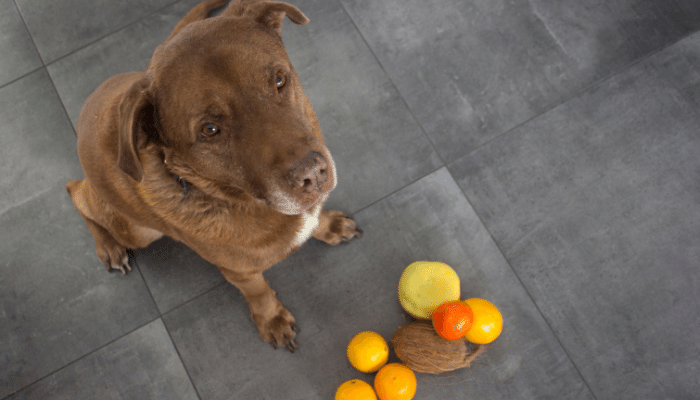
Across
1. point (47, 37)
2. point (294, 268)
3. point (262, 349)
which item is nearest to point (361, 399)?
point (262, 349)

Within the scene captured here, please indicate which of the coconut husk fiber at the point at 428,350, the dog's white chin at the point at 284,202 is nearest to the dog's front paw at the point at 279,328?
the coconut husk fiber at the point at 428,350

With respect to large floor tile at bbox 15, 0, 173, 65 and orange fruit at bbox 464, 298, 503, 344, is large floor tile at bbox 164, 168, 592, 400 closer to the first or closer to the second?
orange fruit at bbox 464, 298, 503, 344

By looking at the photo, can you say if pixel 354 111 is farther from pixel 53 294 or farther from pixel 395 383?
pixel 53 294

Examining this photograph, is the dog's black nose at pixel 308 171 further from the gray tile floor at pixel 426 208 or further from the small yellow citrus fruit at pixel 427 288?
the gray tile floor at pixel 426 208

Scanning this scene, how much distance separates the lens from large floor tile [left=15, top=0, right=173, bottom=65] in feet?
11.0

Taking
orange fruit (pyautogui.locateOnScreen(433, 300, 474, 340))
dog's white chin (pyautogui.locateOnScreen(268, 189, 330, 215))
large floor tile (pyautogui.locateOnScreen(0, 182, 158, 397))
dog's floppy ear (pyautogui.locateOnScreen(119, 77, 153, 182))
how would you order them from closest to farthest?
1. dog's floppy ear (pyautogui.locateOnScreen(119, 77, 153, 182))
2. dog's white chin (pyautogui.locateOnScreen(268, 189, 330, 215))
3. orange fruit (pyautogui.locateOnScreen(433, 300, 474, 340))
4. large floor tile (pyautogui.locateOnScreen(0, 182, 158, 397))

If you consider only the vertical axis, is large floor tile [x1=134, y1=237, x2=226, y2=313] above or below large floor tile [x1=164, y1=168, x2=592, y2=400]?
above

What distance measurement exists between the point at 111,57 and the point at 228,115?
92.4 inches

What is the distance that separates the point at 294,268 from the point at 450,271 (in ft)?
3.36

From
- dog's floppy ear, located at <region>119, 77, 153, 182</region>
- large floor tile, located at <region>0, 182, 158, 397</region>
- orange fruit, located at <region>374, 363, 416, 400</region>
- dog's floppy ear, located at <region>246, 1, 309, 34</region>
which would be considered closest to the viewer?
dog's floppy ear, located at <region>119, 77, 153, 182</region>

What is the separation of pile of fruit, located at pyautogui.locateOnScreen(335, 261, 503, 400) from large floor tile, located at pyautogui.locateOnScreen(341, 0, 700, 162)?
3.33 feet

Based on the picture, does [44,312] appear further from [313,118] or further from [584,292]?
[584,292]

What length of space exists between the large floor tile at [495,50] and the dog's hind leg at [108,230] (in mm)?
2031

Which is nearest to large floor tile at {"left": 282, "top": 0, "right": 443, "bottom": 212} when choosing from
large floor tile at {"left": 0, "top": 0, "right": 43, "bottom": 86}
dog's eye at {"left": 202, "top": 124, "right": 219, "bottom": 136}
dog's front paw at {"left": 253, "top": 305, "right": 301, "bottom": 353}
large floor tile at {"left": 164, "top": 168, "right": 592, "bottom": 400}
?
large floor tile at {"left": 164, "top": 168, "right": 592, "bottom": 400}
